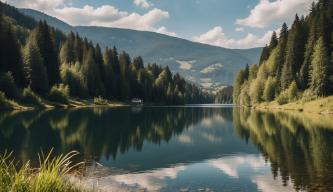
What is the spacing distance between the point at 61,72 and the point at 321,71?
85.0m

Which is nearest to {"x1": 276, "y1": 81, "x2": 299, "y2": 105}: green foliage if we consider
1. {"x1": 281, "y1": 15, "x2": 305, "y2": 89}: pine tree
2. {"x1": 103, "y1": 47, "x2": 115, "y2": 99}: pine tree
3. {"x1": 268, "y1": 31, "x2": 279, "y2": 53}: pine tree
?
{"x1": 281, "y1": 15, "x2": 305, "y2": 89}: pine tree

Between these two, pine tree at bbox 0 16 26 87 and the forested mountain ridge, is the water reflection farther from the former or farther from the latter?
pine tree at bbox 0 16 26 87

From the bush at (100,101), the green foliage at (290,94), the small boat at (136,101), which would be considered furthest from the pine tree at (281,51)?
the small boat at (136,101)

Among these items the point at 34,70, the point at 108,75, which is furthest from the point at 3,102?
the point at 108,75

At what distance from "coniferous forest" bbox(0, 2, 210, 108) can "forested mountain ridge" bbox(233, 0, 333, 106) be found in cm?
5802

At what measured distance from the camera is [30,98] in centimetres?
10362

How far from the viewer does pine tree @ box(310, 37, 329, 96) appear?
98.7 m

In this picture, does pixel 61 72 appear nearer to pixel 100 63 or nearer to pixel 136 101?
pixel 100 63

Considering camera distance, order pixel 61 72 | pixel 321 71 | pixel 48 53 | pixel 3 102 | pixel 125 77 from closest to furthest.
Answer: pixel 3 102 → pixel 321 71 → pixel 48 53 → pixel 61 72 → pixel 125 77

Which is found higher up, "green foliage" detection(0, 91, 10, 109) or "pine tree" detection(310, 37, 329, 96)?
"pine tree" detection(310, 37, 329, 96)

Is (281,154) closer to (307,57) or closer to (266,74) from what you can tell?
(307,57)

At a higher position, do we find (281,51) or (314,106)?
(281,51)

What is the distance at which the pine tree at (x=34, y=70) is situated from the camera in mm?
114125

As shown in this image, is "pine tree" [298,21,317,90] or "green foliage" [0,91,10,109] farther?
"pine tree" [298,21,317,90]
